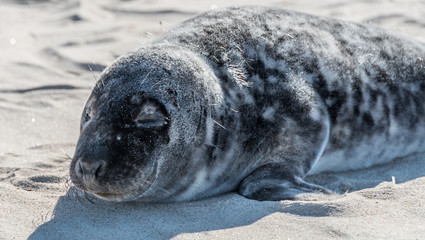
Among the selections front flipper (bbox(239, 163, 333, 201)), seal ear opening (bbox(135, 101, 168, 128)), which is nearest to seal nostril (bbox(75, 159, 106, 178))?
seal ear opening (bbox(135, 101, 168, 128))

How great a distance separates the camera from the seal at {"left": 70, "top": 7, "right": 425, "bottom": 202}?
10.9 ft

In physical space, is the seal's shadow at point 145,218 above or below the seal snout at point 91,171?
below

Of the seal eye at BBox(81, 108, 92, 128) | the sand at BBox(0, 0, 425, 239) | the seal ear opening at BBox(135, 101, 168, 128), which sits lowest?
the sand at BBox(0, 0, 425, 239)

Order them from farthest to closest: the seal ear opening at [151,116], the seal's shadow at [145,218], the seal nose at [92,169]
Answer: the seal ear opening at [151,116]
the seal nose at [92,169]
the seal's shadow at [145,218]

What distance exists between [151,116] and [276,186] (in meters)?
0.81

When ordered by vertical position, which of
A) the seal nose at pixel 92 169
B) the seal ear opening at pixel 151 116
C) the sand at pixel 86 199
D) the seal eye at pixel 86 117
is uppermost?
the seal ear opening at pixel 151 116

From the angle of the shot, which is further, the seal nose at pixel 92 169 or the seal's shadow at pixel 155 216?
the seal nose at pixel 92 169

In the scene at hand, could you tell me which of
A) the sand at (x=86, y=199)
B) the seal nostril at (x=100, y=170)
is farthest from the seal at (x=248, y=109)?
the sand at (x=86, y=199)

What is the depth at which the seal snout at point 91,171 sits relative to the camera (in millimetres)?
3182

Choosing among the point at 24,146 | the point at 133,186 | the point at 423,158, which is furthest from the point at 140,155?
the point at 423,158

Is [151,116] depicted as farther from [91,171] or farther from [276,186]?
[276,186]

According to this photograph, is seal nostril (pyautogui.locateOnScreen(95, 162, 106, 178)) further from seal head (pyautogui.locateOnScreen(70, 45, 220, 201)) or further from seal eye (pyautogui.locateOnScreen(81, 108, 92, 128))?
seal eye (pyautogui.locateOnScreen(81, 108, 92, 128))

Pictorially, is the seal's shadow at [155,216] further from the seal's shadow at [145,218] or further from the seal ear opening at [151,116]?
the seal ear opening at [151,116]

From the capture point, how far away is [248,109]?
147 inches
